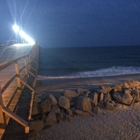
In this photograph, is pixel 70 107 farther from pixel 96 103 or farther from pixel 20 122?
pixel 20 122

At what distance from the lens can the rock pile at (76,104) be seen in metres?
7.25

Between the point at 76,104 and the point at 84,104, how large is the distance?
0.56m

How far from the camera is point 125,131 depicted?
266 inches

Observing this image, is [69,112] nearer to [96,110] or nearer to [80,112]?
[80,112]

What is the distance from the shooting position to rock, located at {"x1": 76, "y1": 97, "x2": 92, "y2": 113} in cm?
783

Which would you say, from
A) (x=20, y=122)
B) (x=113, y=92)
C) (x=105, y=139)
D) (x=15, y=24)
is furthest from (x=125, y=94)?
(x=15, y=24)

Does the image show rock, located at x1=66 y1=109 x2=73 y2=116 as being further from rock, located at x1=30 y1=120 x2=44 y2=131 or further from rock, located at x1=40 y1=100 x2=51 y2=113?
rock, located at x1=30 y1=120 x2=44 y2=131

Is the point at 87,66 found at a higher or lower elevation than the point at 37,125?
lower

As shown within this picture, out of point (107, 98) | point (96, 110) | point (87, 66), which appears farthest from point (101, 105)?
point (87, 66)

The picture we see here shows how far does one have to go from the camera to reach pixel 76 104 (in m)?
8.28

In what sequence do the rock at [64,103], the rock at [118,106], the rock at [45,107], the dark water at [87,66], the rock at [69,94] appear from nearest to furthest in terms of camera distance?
the rock at [45,107], the rock at [64,103], the rock at [118,106], the rock at [69,94], the dark water at [87,66]

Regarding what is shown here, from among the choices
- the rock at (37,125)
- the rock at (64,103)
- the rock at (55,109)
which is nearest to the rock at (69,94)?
the rock at (64,103)

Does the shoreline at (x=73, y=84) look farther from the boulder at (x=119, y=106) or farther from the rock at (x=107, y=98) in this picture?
the boulder at (x=119, y=106)

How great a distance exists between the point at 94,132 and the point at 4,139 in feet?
13.2
